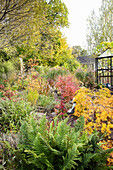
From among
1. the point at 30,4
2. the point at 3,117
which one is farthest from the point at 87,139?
the point at 30,4

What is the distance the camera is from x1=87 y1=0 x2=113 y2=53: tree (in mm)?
9085

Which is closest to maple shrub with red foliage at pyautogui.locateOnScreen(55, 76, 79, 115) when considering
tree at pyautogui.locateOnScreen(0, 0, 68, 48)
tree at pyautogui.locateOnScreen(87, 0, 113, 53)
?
tree at pyautogui.locateOnScreen(0, 0, 68, 48)

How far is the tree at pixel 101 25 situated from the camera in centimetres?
909

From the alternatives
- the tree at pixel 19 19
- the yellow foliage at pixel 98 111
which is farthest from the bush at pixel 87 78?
the yellow foliage at pixel 98 111

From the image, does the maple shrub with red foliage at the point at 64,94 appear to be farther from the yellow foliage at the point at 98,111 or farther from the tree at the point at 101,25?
the tree at the point at 101,25

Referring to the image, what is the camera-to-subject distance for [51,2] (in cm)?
938

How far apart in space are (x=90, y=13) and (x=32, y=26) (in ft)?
28.3

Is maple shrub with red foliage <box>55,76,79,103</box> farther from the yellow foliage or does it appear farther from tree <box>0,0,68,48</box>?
tree <box>0,0,68,48</box>

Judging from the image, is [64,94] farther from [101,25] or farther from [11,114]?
[101,25]

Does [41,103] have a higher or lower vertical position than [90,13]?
lower

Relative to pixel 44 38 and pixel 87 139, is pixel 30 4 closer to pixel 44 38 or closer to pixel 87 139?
pixel 87 139

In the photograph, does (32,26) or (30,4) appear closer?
(30,4)

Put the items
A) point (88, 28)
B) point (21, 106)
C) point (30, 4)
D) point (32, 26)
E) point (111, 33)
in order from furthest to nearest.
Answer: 1. point (88, 28)
2. point (111, 33)
3. point (32, 26)
4. point (21, 106)
5. point (30, 4)

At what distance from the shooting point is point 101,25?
32.9ft
